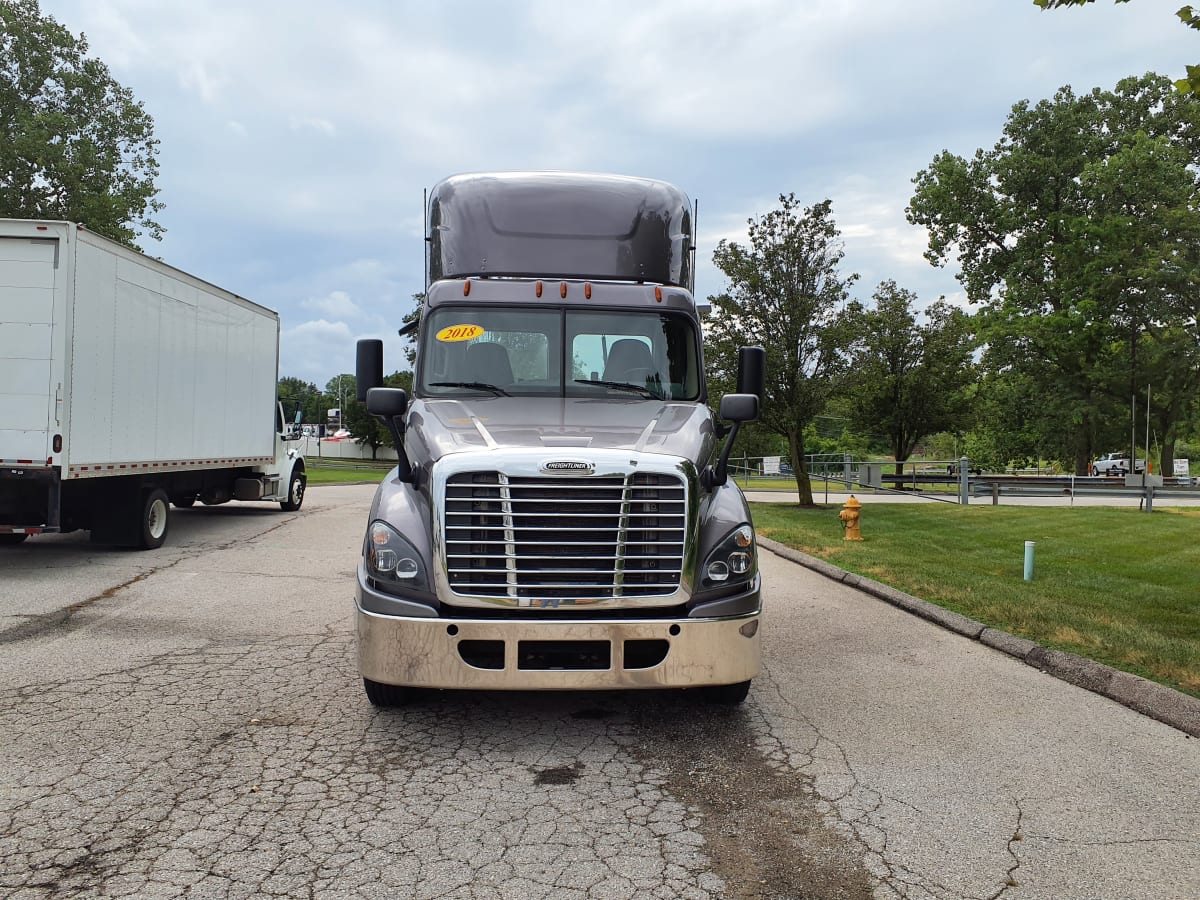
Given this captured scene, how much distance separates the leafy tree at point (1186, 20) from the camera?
19.1ft

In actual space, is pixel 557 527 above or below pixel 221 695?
above

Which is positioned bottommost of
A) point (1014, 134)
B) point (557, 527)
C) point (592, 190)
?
point (557, 527)

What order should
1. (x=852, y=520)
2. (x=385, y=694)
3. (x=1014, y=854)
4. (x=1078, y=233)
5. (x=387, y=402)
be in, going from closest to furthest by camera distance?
(x=1014, y=854)
(x=385, y=694)
(x=387, y=402)
(x=852, y=520)
(x=1078, y=233)

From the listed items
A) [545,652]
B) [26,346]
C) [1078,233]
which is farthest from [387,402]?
[1078,233]

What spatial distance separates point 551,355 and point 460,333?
63 centimetres

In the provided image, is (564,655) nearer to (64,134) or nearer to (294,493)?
(294,493)

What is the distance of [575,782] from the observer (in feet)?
A: 13.2

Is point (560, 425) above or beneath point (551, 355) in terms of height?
beneath

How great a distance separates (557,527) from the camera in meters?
4.39

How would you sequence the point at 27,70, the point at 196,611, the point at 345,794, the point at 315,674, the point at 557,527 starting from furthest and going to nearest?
the point at 27,70 → the point at 196,611 → the point at 315,674 → the point at 557,527 → the point at 345,794

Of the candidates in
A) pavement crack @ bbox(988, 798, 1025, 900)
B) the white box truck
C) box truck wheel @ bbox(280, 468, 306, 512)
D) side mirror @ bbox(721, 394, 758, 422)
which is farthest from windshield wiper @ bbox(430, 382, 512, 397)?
box truck wheel @ bbox(280, 468, 306, 512)

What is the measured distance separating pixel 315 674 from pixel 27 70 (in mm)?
31966

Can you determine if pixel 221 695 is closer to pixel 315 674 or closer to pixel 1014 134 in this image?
pixel 315 674

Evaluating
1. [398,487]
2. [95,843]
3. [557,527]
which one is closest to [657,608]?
[557,527]
